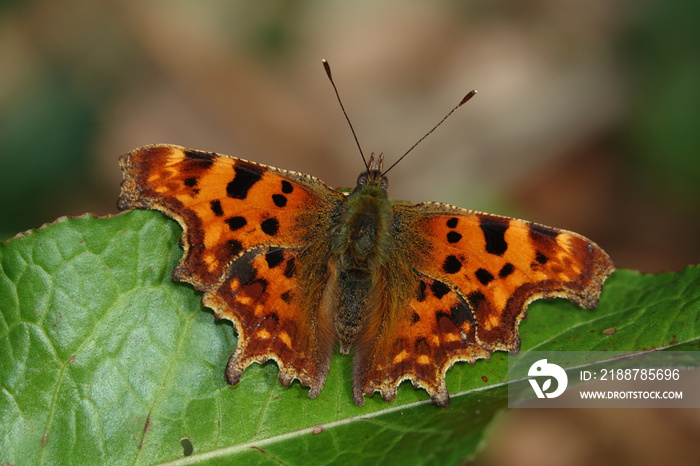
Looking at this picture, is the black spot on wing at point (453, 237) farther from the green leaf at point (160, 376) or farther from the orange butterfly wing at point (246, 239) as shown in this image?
the orange butterfly wing at point (246, 239)

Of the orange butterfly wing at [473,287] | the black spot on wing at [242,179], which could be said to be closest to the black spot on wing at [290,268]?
the black spot on wing at [242,179]

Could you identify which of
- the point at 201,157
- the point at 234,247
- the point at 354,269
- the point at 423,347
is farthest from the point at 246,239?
the point at 423,347


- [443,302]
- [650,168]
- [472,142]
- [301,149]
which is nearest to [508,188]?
[472,142]

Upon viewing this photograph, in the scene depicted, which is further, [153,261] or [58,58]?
[58,58]

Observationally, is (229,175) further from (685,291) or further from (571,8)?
(571,8)

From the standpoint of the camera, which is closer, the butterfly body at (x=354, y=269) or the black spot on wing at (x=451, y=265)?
the butterfly body at (x=354, y=269)
